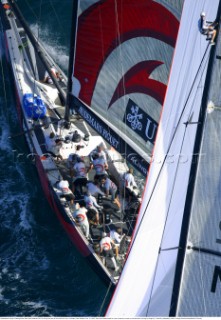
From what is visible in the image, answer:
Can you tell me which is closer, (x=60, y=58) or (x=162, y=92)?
(x=162, y=92)

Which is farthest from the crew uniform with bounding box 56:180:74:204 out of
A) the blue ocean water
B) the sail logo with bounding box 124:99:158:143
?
the sail logo with bounding box 124:99:158:143

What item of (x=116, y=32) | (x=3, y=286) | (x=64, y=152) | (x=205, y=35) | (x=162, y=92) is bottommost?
(x=3, y=286)

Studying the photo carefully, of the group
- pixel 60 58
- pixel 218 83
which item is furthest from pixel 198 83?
pixel 60 58

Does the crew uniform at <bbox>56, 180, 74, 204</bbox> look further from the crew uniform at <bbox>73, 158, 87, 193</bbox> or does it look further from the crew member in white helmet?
the crew member in white helmet

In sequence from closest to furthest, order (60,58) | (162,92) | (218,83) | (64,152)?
1. (218,83)
2. (162,92)
3. (64,152)
4. (60,58)

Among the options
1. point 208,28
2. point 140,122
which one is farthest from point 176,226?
point 140,122

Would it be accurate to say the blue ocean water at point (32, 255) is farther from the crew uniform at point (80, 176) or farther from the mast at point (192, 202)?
the mast at point (192, 202)

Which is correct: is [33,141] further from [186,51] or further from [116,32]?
[186,51]

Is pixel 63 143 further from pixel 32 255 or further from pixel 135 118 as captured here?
pixel 135 118
